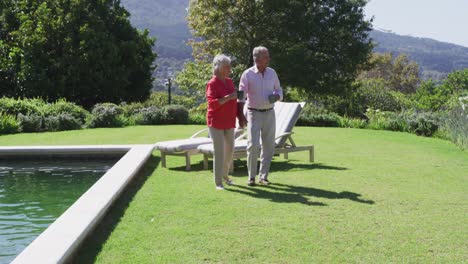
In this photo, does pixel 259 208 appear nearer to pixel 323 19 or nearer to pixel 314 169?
pixel 314 169

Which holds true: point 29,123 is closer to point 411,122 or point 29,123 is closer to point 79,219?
point 411,122

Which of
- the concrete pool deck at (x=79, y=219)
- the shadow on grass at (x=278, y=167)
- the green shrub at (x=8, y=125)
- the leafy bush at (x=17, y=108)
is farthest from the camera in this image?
the leafy bush at (x=17, y=108)

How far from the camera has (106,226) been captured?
501 cm

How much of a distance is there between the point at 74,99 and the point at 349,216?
2169 centimetres

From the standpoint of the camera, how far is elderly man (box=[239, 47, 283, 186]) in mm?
6746

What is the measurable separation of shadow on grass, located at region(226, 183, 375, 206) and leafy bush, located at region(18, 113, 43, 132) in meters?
11.1

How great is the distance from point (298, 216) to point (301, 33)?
79.0 ft

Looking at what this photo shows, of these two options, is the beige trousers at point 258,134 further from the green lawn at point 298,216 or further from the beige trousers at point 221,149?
the green lawn at point 298,216

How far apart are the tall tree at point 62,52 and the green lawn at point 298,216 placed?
53.8 feet

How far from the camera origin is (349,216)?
209 inches

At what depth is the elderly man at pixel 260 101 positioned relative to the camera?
22.1ft

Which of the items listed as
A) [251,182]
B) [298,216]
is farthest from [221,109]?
[298,216]

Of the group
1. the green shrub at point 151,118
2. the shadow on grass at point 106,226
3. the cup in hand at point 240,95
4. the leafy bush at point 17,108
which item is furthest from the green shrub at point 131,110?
the cup in hand at point 240,95

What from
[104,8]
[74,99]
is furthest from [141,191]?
[104,8]
